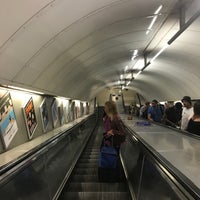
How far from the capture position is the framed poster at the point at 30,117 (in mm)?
6348

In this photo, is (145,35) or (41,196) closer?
(41,196)

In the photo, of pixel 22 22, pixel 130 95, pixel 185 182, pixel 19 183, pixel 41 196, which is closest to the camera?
pixel 185 182

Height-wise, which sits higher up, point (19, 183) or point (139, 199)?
point (19, 183)

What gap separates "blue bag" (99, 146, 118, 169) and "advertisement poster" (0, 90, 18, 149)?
1.84 meters

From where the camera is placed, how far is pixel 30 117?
6.66 m

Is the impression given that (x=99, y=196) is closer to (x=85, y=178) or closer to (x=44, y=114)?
(x=85, y=178)

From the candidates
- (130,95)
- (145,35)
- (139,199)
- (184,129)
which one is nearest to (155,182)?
(139,199)

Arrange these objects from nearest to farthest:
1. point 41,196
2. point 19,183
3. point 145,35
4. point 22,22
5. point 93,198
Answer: point 19,183, point 41,196, point 22,22, point 93,198, point 145,35

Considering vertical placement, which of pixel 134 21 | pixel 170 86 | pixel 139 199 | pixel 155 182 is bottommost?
pixel 139 199

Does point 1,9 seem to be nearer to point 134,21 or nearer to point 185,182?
point 185,182

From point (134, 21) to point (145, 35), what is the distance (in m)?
1.75

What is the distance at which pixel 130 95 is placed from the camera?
31359mm

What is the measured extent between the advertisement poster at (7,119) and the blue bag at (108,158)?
6.03ft

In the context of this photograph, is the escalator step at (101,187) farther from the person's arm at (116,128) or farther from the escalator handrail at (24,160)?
the escalator handrail at (24,160)
